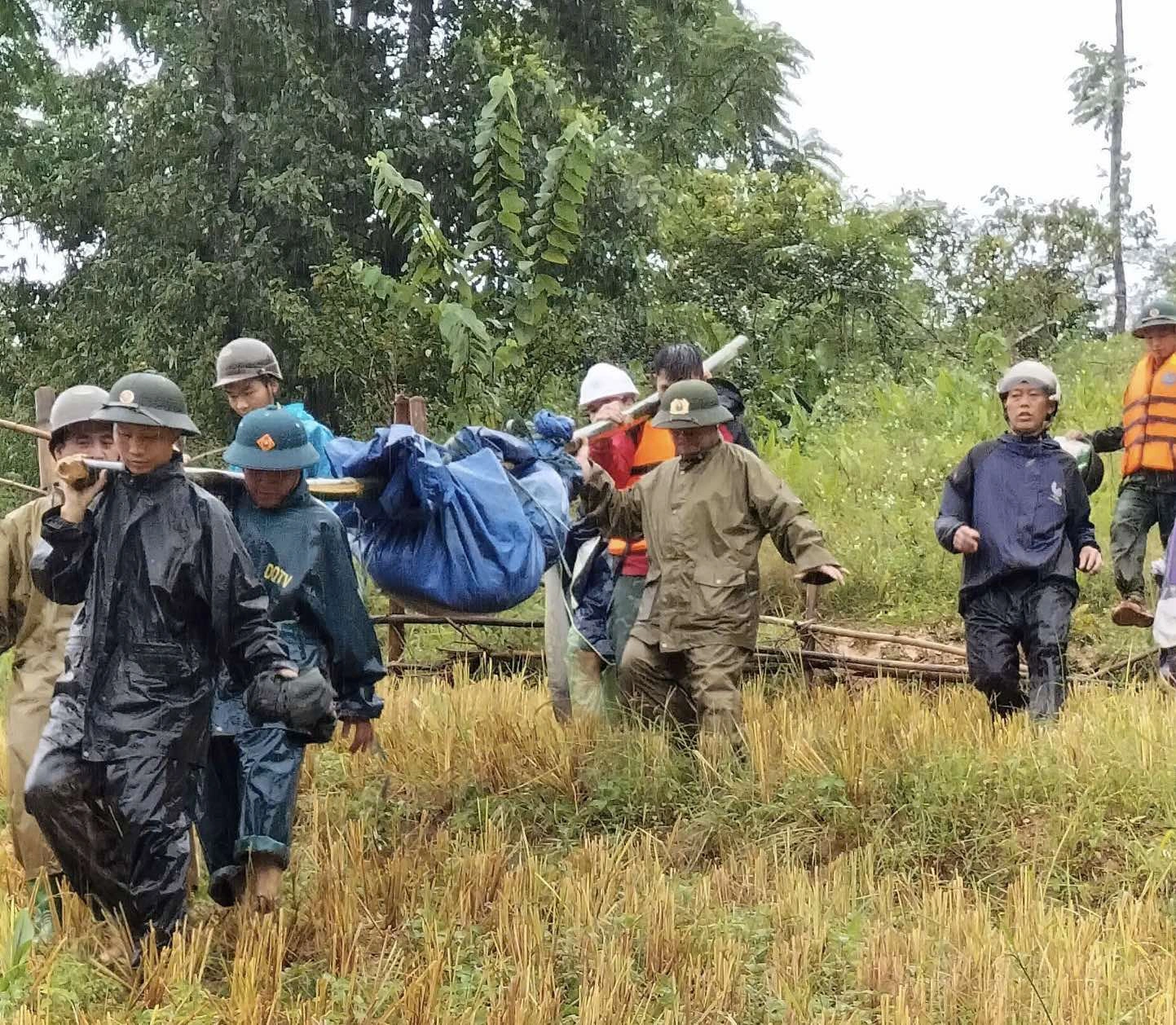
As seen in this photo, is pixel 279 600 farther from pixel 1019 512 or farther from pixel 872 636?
pixel 872 636

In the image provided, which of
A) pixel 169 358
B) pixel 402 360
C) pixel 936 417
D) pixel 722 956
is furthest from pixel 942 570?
pixel 169 358

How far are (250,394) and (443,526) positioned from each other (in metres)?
0.98

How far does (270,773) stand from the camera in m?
4.16

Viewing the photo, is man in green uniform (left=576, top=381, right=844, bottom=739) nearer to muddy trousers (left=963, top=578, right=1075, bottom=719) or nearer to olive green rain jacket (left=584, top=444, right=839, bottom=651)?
olive green rain jacket (left=584, top=444, right=839, bottom=651)

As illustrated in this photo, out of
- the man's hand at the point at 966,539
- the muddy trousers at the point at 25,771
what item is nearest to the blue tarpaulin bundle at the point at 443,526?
the muddy trousers at the point at 25,771

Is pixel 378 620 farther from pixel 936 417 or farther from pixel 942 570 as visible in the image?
pixel 936 417

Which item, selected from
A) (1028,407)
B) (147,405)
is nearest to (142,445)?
(147,405)

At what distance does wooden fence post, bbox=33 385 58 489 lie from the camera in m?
4.41

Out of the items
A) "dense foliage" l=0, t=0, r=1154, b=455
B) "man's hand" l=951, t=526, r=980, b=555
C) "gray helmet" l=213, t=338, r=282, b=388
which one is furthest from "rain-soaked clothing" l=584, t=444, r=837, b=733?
"dense foliage" l=0, t=0, r=1154, b=455

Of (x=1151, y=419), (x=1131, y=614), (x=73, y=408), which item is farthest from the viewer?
(x=1151, y=419)

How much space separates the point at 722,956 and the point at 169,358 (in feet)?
32.8

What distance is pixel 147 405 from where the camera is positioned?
11.9 ft

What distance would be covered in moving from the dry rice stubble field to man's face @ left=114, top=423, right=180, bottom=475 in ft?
4.25

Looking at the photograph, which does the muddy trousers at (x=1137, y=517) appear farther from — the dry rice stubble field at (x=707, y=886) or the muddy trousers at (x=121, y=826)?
the muddy trousers at (x=121, y=826)
